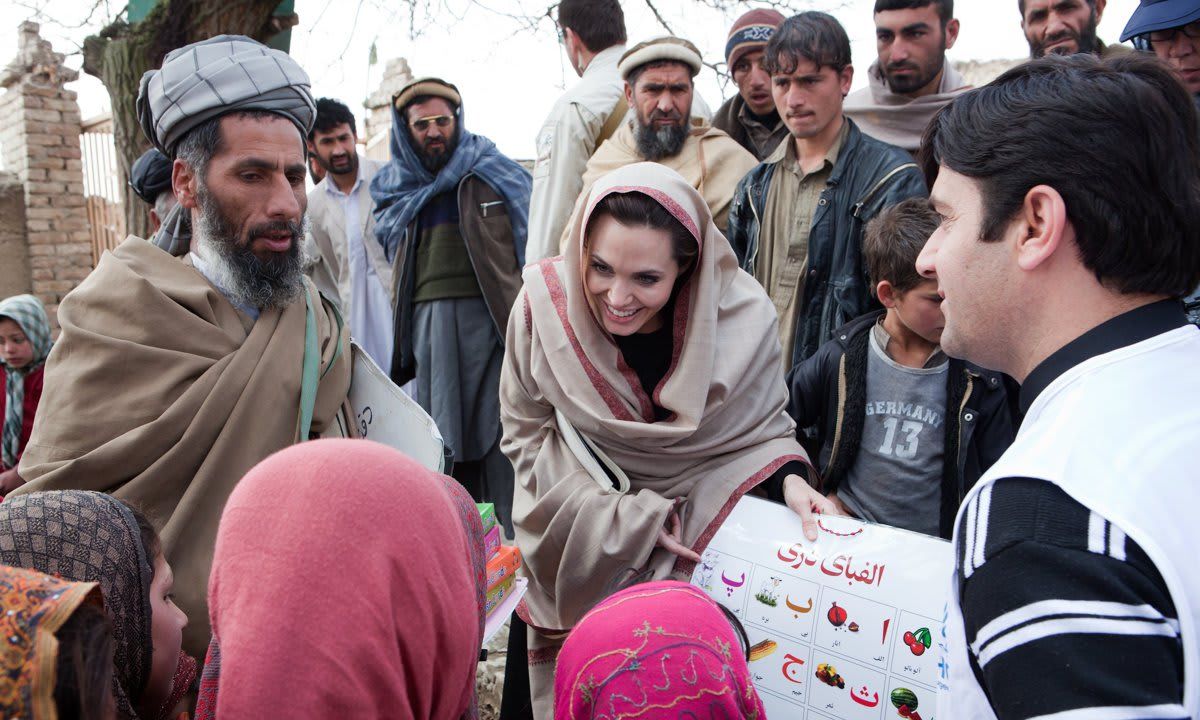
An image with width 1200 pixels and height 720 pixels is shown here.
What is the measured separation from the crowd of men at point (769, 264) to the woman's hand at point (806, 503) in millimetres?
349

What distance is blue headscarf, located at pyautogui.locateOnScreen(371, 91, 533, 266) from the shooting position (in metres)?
4.65

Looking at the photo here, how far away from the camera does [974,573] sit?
1.01 m

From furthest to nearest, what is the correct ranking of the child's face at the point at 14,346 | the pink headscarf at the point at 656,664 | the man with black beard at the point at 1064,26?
the child's face at the point at 14,346
the man with black beard at the point at 1064,26
the pink headscarf at the point at 656,664

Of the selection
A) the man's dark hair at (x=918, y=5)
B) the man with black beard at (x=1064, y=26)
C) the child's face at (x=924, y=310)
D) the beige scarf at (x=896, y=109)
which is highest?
the man's dark hair at (x=918, y=5)

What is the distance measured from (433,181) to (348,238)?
Result: 94 centimetres

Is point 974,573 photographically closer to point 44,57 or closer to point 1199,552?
point 1199,552

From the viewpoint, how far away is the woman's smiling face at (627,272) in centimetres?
238

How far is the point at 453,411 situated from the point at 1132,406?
379cm

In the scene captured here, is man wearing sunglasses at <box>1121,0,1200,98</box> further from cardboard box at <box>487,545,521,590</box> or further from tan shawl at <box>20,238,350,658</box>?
tan shawl at <box>20,238,350,658</box>

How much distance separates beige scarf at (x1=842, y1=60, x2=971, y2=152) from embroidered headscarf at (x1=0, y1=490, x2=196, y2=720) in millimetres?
3610

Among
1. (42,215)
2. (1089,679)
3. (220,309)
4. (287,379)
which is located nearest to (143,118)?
(220,309)

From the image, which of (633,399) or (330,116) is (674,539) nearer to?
(633,399)

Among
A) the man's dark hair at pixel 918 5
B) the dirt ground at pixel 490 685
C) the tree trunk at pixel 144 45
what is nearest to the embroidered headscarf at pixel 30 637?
the dirt ground at pixel 490 685

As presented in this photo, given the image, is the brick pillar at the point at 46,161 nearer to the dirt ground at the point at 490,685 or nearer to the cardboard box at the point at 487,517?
the dirt ground at the point at 490,685
